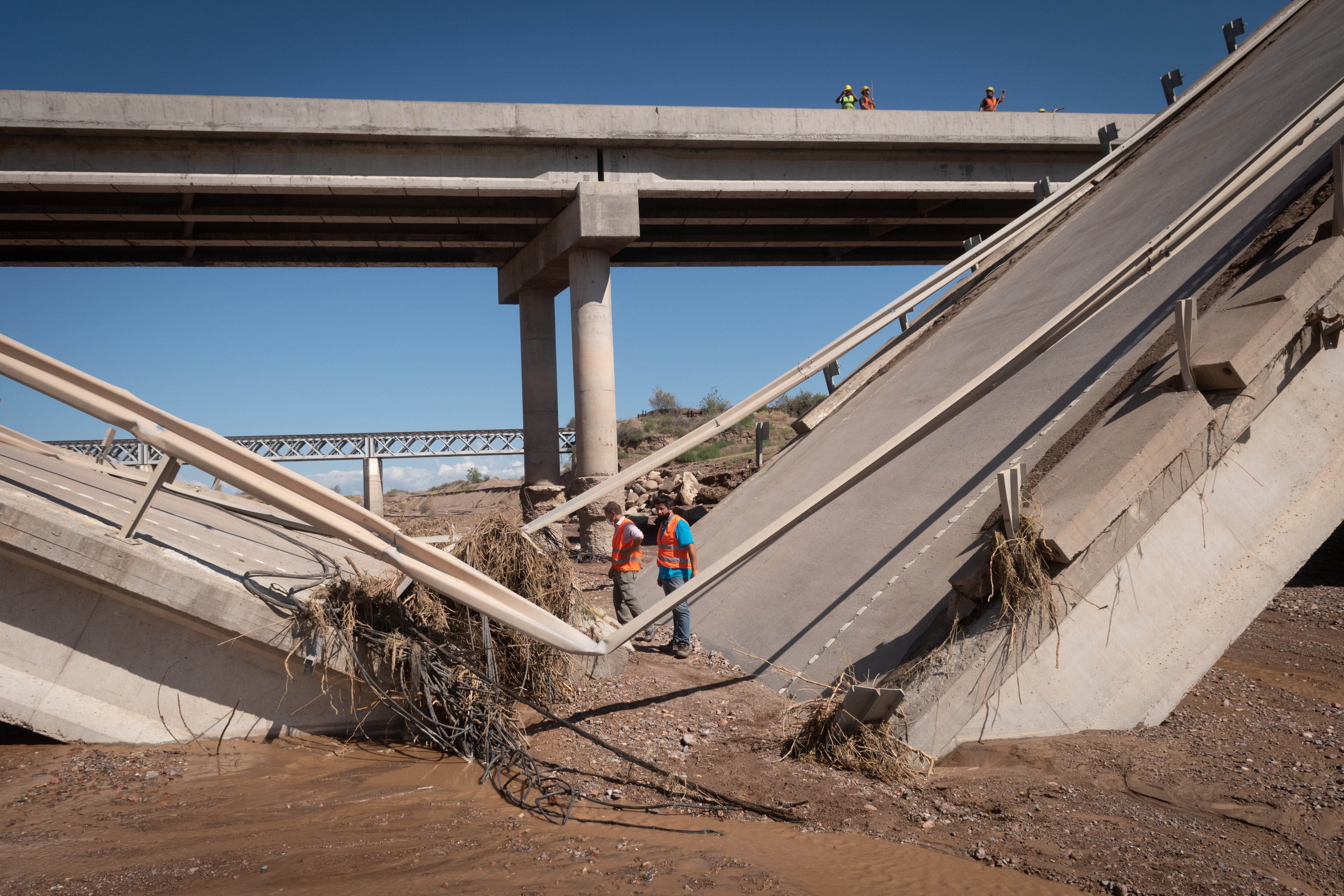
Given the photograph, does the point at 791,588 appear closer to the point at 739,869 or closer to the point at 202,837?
the point at 739,869

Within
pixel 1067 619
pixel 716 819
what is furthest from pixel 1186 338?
pixel 716 819

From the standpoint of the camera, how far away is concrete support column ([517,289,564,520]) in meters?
18.9

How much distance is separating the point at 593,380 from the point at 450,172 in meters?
4.41

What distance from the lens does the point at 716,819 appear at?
4.45 meters

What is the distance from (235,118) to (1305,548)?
1551 centimetres

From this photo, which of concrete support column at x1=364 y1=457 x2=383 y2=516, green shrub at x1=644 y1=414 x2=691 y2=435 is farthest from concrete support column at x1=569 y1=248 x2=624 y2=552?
green shrub at x1=644 y1=414 x2=691 y2=435

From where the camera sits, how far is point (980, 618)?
5.19 metres

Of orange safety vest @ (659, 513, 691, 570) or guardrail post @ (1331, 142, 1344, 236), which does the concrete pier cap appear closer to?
orange safety vest @ (659, 513, 691, 570)

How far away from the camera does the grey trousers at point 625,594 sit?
334 inches

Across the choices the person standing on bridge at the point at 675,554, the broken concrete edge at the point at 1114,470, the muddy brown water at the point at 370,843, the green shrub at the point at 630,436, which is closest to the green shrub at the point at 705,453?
the green shrub at the point at 630,436

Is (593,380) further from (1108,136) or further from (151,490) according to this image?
(151,490)

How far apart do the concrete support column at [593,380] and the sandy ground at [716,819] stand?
34.2ft

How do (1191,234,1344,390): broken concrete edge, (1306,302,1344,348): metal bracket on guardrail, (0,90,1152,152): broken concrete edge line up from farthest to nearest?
1. (0,90,1152,152): broken concrete edge
2. (1306,302,1344,348): metal bracket on guardrail
3. (1191,234,1344,390): broken concrete edge

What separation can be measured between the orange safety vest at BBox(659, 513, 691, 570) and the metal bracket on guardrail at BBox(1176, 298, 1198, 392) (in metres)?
4.50
